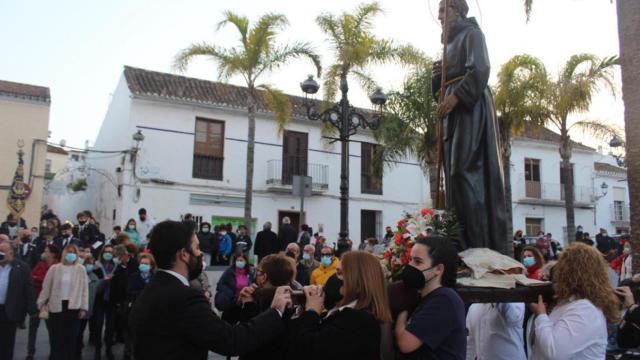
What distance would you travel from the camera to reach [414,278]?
9.65 feet

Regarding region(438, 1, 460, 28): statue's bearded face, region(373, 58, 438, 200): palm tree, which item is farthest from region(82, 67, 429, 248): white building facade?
region(438, 1, 460, 28): statue's bearded face

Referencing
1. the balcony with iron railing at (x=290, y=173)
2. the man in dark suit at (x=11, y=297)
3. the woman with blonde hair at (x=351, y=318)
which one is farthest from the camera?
the balcony with iron railing at (x=290, y=173)

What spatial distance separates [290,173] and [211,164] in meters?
3.60

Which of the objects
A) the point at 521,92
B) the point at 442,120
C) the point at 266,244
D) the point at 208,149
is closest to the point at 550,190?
the point at 521,92

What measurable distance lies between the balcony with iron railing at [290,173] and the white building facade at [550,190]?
1102 cm

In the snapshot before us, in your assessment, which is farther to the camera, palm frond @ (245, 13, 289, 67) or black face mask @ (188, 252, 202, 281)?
palm frond @ (245, 13, 289, 67)

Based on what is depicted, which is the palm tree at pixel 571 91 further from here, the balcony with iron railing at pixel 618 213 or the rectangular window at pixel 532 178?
the balcony with iron railing at pixel 618 213

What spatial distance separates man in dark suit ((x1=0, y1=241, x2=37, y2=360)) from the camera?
7949 millimetres

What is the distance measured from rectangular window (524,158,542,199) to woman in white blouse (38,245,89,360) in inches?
1070

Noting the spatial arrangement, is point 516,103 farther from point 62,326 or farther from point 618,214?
point 618,214

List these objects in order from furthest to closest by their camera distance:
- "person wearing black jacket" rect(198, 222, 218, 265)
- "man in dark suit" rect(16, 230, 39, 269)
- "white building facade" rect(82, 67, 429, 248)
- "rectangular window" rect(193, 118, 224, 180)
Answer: "rectangular window" rect(193, 118, 224, 180)
"white building facade" rect(82, 67, 429, 248)
"person wearing black jacket" rect(198, 222, 218, 265)
"man in dark suit" rect(16, 230, 39, 269)

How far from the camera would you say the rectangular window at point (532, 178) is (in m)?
31.5

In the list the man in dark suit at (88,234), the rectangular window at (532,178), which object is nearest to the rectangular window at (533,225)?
the rectangular window at (532,178)

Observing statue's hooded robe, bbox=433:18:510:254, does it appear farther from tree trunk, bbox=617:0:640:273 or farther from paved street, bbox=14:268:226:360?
paved street, bbox=14:268:226:360
